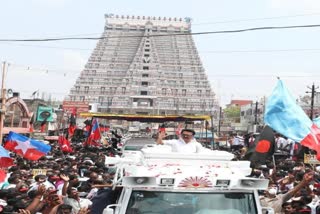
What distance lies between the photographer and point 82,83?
384ft

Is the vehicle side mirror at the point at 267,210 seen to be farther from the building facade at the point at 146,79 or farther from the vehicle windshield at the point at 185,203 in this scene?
the building facade at the point at 146,79

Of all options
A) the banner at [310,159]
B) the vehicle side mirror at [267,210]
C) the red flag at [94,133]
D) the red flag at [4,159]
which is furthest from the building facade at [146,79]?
the vehicle side mirror at [267,210]

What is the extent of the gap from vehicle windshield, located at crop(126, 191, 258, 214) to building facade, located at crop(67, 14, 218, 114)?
102885mm

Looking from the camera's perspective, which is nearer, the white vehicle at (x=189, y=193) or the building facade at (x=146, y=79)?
the white vehicle at (x=189, y=193)

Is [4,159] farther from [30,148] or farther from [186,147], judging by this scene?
[186,147]

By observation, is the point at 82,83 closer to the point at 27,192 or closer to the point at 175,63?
the point at 175,63

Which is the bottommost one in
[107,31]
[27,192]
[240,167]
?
[27,192]

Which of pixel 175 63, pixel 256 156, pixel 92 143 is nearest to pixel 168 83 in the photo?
pixel 175 63

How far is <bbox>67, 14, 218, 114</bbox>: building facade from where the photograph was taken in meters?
114

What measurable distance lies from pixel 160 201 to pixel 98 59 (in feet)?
387

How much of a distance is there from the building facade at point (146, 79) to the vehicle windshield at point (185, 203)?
10289cm

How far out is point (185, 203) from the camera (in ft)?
18.6

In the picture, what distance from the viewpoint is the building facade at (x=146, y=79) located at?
113875 millimetres

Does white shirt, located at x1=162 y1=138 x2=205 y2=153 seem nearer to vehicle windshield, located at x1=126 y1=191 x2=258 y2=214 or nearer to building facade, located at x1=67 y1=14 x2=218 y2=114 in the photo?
vehicle windshield, located at x1=126 y1=191 x2=258 y2=214
